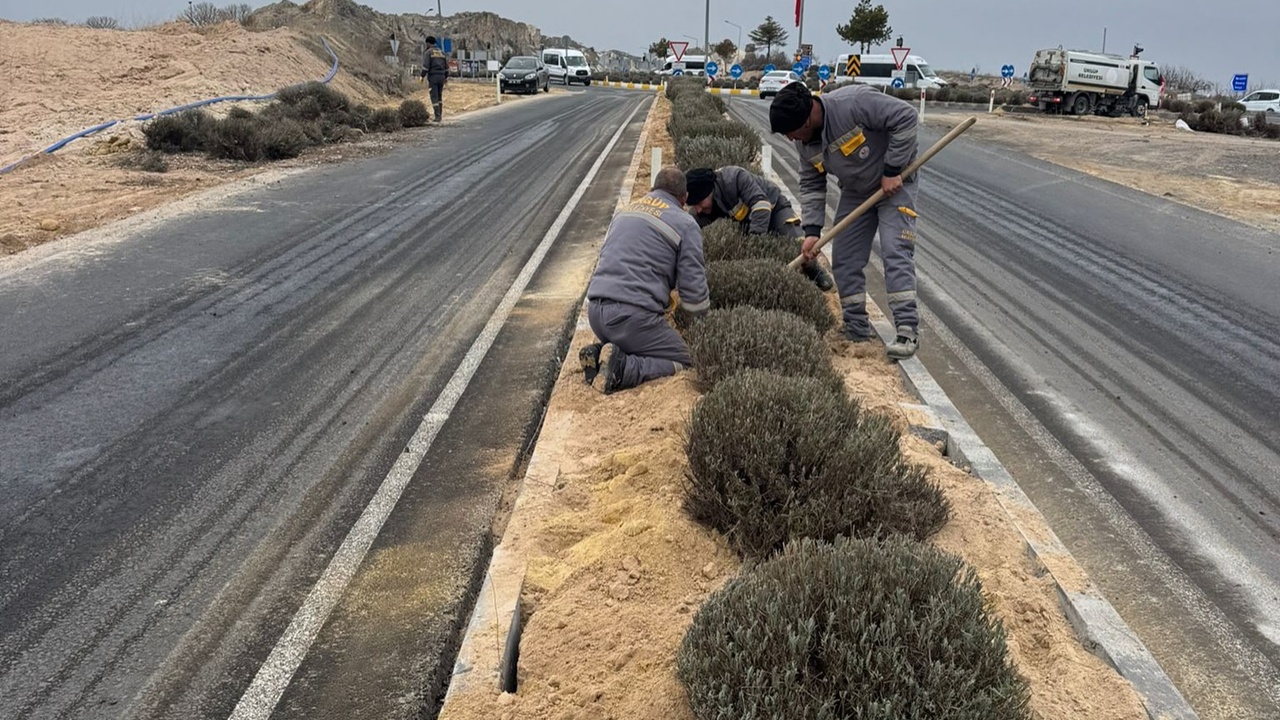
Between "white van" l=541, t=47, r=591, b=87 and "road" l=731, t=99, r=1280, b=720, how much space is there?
4784cm

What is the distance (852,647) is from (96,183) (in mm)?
12996

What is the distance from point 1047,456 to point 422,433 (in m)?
3.36

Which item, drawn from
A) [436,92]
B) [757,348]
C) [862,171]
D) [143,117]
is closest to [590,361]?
[757,348]

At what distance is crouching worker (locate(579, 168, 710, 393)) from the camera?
5.15m

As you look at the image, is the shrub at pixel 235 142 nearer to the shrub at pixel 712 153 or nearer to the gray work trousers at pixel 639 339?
the shrub at pixel 712 153

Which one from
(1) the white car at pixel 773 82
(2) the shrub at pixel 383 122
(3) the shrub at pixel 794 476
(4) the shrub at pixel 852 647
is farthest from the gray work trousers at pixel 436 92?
(4) the shrub at pixel 852 647

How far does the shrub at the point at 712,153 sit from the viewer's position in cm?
1055

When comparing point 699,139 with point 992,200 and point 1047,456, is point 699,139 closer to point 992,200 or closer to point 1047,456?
point 992,200

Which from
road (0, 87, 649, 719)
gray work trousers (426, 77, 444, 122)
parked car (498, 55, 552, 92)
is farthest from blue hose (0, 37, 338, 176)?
parked car (498, 55, 552, 92)

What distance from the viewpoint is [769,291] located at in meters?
5.83

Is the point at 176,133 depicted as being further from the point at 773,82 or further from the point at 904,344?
the point at 773,82

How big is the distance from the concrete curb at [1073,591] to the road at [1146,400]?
207 mm

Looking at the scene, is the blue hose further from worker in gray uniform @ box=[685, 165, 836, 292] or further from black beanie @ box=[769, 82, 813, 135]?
black beanie @ box=[769, 82, 813, 135]

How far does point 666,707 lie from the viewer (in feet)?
8.31
